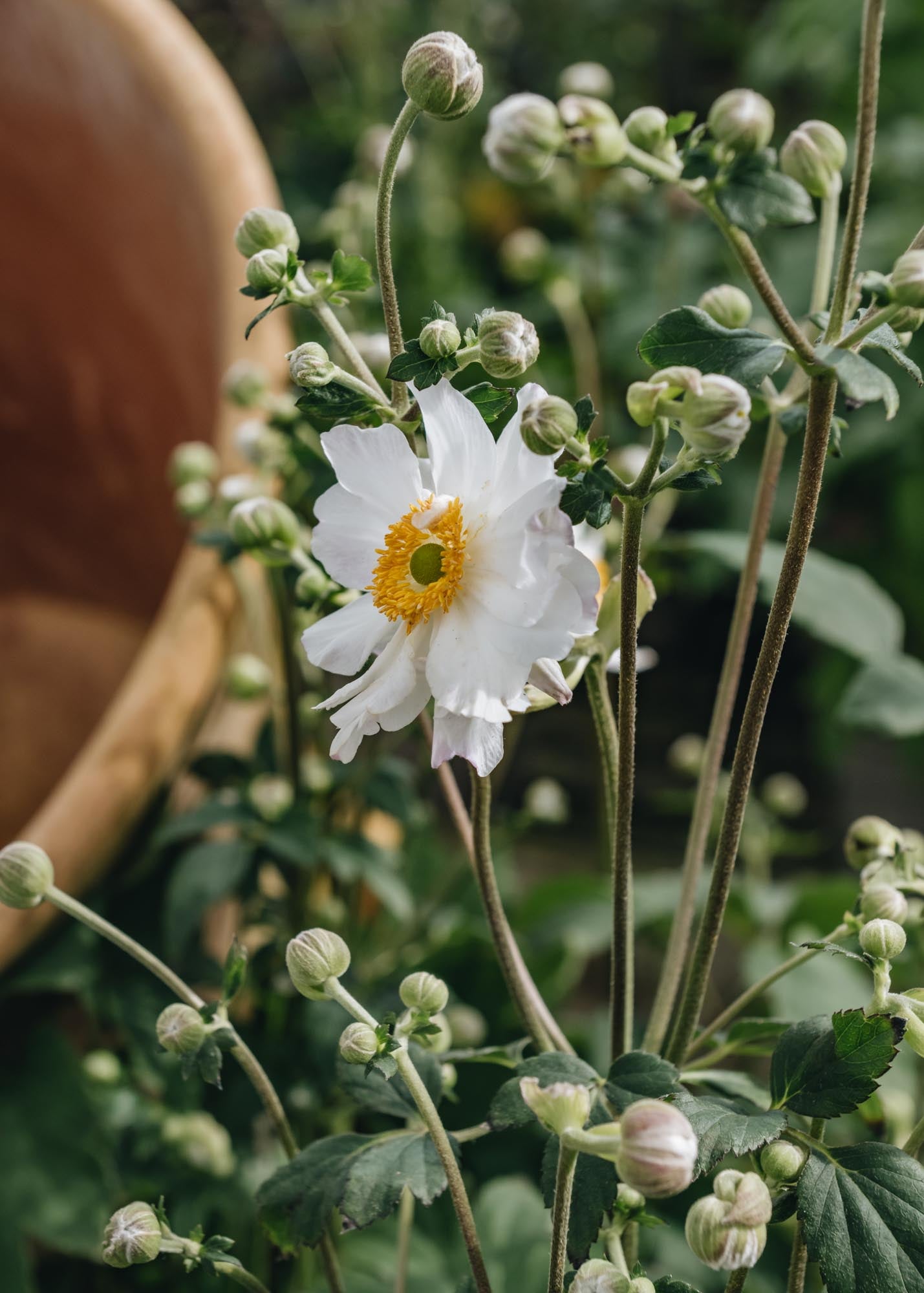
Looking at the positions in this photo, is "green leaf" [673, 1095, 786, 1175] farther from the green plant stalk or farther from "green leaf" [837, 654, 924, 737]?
"green leaf" [837, 654, 924, 737]

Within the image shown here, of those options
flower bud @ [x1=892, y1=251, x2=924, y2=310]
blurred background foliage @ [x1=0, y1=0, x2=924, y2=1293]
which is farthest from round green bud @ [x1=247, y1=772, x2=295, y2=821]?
flower bud @ [x1=892, y1=251, x2=924, y2=310]

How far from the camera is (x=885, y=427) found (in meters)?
1.04

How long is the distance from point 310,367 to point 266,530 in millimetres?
141

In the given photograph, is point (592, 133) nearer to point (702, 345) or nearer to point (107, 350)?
point (702, 345)

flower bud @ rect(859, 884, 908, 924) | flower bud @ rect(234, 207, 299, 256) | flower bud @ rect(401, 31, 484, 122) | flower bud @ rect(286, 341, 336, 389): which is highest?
flower bud @ rect(401, 31, 484, 122)

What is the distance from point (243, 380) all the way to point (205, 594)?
0.13m

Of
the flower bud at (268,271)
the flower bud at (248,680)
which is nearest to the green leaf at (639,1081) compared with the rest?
the flower bud at (268,271)

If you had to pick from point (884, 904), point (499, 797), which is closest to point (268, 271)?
point (884, 904)

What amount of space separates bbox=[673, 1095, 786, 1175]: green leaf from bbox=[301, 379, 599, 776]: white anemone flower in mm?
103

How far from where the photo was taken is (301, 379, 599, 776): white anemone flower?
0.26 m

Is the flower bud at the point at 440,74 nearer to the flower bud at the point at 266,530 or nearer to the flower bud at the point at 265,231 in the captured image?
the flower bud at the point at 265,231

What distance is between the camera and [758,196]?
28cm

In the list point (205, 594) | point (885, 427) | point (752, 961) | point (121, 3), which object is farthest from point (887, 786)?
point (121, 3)

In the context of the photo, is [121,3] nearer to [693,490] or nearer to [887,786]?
[693,490]
